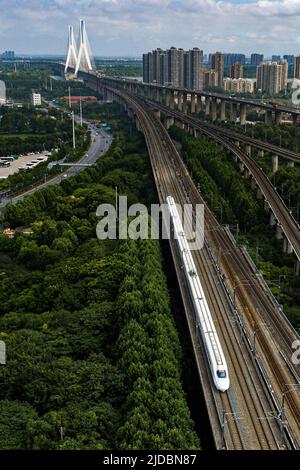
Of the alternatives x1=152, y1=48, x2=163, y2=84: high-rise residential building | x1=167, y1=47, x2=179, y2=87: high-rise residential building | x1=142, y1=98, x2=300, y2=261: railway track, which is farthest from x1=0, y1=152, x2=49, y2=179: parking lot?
x1=152, y1=48, x2=163, y2=84: high-rise residential building

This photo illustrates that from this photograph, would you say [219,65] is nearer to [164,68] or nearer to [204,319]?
[164,68]

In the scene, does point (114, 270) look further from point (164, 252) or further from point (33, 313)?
point (164, 252)

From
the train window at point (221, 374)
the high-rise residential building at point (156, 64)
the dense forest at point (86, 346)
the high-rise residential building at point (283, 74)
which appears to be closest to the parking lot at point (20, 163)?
the dense forest at point (86, 346)

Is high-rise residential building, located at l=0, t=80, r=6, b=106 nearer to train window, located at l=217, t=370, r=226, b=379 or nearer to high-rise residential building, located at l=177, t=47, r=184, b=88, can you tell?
high-rise residential building, located at l=177, t=47, r=184, b=88

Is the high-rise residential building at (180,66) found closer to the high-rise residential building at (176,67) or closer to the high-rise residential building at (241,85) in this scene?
the high-rise residential building at (176,67)

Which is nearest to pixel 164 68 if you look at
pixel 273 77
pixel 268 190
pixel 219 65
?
pixel 219 65
